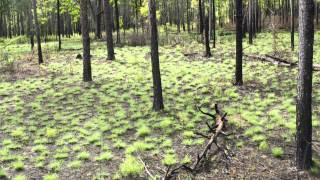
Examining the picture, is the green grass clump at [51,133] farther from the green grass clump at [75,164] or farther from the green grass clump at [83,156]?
the green grass clump at [75,164]

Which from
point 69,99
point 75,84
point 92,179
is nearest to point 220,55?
point 75,84

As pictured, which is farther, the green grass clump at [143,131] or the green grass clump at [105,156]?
the green grass clump at [143,131]

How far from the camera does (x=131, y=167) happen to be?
7.75 m

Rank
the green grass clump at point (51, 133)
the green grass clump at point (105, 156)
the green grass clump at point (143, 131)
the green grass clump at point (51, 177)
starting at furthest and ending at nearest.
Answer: the green grass clump at point (51, 133) → the green grass clump at point (143, 131) → the green grass clump at point (105, 156) → the green grass clump at point (51, 177)

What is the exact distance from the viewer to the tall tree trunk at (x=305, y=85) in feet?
22.2

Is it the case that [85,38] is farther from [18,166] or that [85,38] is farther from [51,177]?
[51,177]

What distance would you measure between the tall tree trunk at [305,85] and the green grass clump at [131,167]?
3.59m

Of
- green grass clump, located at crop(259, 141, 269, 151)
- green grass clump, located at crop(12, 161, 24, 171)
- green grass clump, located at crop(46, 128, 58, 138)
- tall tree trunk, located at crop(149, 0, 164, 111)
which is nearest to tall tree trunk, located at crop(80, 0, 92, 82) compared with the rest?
tall tree trunk, located at crop(149, 0, 164, 111)

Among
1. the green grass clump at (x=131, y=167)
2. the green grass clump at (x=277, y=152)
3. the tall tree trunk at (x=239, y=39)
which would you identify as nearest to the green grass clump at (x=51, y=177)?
the green grass clump at (x=131, y=167)

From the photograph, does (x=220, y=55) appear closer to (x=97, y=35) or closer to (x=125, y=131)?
(x=125, y=131)

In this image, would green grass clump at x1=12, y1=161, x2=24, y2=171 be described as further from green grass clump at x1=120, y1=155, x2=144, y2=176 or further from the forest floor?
green grass clump at x1=120, y1=155, x2=144, y2=176

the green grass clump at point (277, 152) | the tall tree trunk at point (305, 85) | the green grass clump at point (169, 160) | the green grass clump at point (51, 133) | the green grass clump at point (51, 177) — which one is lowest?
the green grass clump at point (51, 177)

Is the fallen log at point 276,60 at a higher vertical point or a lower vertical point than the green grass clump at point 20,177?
higher

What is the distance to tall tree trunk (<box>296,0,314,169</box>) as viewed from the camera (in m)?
6.77
